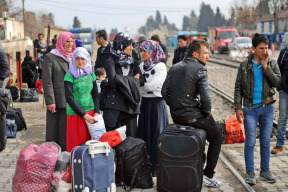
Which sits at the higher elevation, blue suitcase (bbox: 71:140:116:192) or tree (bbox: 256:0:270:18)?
tree (bbox: 256:0:270:18)

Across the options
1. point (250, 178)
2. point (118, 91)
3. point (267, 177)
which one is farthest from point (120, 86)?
point (267, 177)

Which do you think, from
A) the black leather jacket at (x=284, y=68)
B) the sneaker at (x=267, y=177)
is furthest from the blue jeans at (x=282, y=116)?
the sneaker at (x=267, y=177)

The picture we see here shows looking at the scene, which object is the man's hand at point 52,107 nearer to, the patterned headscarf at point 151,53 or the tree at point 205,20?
the patterned headscarf at point 151,53

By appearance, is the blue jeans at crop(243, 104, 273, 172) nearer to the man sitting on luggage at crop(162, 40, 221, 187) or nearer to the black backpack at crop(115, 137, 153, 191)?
the man sitting on luggage at crop(162, 40, 221, 187)

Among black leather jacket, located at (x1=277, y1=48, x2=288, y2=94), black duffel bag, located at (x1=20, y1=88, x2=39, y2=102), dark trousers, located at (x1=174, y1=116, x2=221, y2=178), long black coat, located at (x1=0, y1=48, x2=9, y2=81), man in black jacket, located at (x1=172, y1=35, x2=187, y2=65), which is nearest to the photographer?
dark trousers, located at (x1=174, y1=116, x2=221, y2=178)

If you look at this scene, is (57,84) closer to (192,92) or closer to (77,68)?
(77,68)

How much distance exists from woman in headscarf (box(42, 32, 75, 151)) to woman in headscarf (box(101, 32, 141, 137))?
2.87ft

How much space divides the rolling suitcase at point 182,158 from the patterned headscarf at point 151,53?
1.15 meters

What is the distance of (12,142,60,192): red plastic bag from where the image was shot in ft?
20.3

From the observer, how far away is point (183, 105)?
252 inches

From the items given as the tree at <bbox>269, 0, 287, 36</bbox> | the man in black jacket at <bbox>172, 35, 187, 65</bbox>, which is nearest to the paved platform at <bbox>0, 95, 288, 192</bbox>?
the man in black jacket at <bbox>172, 35, 187, 65</bbox>

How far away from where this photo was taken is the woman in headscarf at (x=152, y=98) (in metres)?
7.11

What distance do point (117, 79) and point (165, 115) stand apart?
955 mm

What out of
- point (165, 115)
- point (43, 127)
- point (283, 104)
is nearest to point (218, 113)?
point (43, 127)
